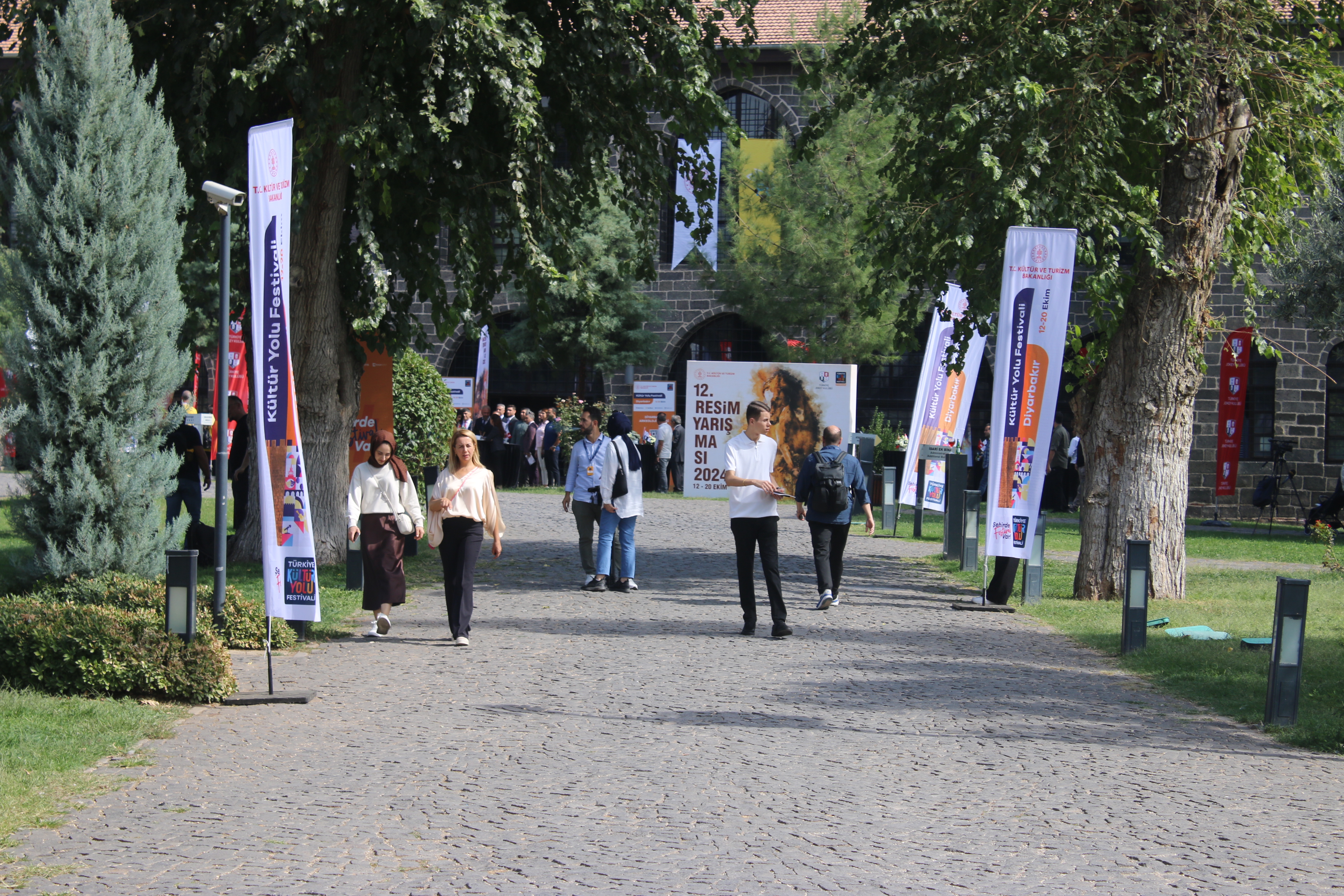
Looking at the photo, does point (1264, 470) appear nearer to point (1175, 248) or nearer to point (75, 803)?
point (1175, 248)

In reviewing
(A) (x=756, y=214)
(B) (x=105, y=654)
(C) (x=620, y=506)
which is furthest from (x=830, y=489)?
(A) (x=756, y=214)

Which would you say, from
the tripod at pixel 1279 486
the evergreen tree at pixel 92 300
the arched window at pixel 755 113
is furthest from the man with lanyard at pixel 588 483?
the arched window at pixel 755 113

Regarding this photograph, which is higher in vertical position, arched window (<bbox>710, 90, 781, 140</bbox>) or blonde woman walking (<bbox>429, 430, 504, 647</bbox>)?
arched window (<bbox>710, 90, 781, 140</bbox>)

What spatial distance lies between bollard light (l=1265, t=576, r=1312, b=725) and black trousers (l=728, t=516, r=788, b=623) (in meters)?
3.82

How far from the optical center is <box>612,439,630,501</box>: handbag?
13.3 meters

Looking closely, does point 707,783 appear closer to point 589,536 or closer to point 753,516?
point 753,516

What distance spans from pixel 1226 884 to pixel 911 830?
1215 mm

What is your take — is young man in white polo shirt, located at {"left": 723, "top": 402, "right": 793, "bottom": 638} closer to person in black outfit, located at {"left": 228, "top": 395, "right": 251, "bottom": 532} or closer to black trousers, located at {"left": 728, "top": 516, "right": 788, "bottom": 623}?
black trousers, located at {"left": 728, "top": 516, "right": 788, "bottom": 623}

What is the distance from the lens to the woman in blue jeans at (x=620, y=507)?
1331 centimetres

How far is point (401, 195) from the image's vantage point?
46.1ft

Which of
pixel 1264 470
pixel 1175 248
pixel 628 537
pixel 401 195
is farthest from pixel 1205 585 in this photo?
pixel 1264 470

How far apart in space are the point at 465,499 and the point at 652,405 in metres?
19.6

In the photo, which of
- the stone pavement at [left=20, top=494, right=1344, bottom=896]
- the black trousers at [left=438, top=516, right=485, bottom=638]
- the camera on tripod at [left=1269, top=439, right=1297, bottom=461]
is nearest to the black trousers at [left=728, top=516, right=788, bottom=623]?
the stone pavement at [left=20, top=494, right=1344, bottom=896]

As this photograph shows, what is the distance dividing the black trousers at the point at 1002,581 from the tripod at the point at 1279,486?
486 inches
